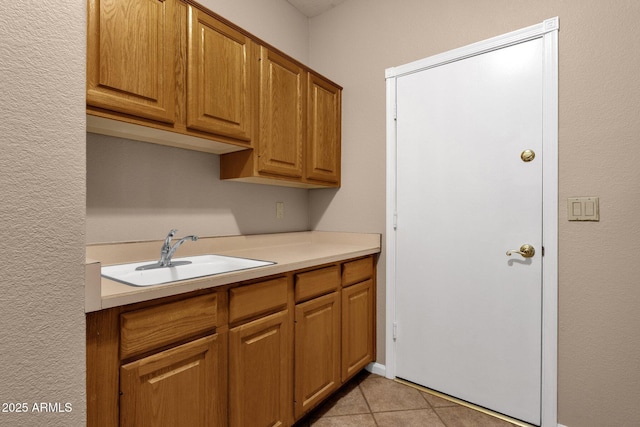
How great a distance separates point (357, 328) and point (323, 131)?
135cm

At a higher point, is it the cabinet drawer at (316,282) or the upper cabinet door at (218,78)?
the upper cabinet door at (218,78)

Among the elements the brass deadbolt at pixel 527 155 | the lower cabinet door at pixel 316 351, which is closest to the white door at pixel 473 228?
the brass deadbolt at pixel 527 155

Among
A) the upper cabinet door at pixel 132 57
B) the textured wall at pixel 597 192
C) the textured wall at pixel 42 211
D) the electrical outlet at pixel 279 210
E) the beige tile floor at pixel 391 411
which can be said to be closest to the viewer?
the textured wall at pixel 42 211

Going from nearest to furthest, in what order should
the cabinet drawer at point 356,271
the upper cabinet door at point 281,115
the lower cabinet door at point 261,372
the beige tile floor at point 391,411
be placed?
the lower cabinet door at point 261,372, the beige tile floor at point 391,411, the upper cabinet door at point 281,115, the cabinet drawer at point 356,271

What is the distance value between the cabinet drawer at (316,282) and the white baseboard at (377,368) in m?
0.78

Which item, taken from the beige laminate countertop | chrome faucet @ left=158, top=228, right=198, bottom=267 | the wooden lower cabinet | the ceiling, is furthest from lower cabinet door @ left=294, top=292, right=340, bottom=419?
the ceiling

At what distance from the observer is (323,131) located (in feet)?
7.32

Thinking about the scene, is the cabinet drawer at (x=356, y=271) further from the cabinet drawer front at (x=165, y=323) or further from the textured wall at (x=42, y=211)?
the textured wall at (x=42, y=211)

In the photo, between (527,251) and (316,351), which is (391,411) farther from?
(527,251)

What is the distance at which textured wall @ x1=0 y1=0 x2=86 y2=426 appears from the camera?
2.11 ft

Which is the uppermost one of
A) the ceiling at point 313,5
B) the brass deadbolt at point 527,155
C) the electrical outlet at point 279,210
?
the ceiling at point 313,5

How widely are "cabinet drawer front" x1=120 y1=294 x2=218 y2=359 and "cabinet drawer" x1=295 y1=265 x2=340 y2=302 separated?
0.48 m

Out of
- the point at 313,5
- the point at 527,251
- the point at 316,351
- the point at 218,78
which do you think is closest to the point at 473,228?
the point at 527,251

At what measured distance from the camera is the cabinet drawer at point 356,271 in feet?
6.31
